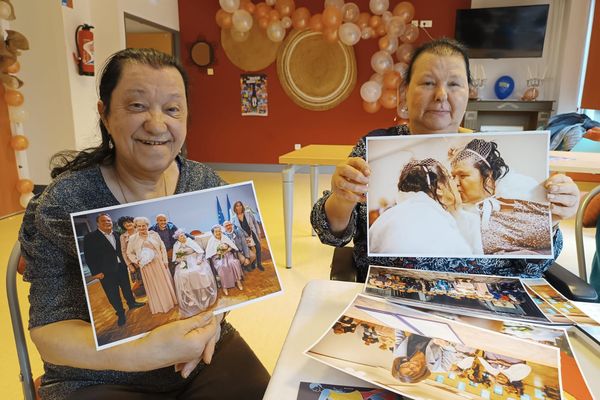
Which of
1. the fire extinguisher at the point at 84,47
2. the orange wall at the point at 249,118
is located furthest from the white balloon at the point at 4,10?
the orange wall at the point at 249,118

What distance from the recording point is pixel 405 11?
5.42 meters

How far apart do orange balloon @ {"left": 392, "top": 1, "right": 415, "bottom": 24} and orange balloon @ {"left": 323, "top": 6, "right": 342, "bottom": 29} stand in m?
0.84

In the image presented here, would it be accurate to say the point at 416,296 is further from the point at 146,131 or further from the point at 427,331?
the point at 146,131

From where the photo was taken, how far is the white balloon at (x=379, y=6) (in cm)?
538

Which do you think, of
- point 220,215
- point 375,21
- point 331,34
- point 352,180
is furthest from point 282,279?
point 375,21

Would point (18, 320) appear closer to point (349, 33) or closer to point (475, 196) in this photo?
point (475, 196)

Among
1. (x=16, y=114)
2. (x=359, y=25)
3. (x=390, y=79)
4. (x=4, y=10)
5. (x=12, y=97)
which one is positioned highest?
(x=359, y=25)

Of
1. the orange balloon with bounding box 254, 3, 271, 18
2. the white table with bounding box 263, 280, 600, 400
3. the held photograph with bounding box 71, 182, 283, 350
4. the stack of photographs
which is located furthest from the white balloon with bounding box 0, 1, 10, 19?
the stack of photographs

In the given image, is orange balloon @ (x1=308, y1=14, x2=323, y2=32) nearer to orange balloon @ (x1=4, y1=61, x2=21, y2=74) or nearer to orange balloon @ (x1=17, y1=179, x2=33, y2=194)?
orange balloon @ (x1=4, y1=61, x2=21, y2=74)

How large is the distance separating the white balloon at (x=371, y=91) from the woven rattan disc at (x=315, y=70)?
44cm

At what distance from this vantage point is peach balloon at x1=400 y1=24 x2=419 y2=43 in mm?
5438

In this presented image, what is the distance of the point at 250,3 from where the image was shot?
18.6 feet

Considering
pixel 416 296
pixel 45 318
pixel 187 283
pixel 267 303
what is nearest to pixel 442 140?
pixel 416 296

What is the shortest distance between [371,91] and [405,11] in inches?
46.5
